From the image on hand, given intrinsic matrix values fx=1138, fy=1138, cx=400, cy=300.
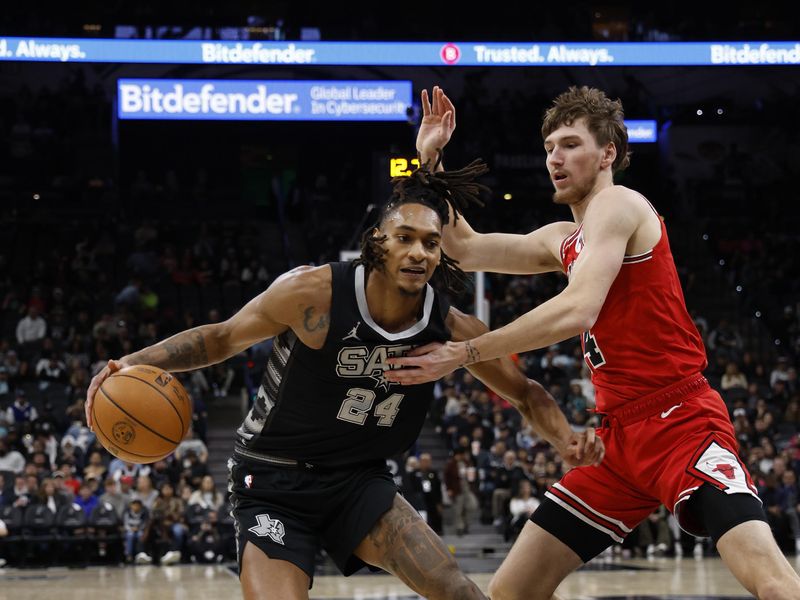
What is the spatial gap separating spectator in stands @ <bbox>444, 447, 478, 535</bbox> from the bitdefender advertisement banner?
659 centimetres

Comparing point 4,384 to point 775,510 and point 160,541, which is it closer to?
point 160,541

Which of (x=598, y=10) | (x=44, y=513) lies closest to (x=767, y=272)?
(x=598, y=10)

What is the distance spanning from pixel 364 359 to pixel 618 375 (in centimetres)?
102

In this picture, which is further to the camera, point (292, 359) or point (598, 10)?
point (598, 10)

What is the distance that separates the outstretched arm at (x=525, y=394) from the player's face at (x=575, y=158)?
2.18 ft

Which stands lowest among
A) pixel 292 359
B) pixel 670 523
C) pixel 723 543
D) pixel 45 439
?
pixel 670 523

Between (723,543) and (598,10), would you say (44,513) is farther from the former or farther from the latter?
(598,10)

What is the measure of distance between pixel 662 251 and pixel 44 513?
1099cm

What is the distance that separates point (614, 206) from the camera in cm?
438

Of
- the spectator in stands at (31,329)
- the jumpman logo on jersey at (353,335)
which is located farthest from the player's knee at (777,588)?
the spectator in stands at (31,329)

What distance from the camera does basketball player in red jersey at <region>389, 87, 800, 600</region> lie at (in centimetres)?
Result: 414

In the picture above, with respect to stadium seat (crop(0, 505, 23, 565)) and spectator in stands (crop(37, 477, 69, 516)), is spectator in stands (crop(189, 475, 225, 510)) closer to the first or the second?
spectator in stands (crop(37, 477, 69, 516))

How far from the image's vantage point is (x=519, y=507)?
48.1 ft

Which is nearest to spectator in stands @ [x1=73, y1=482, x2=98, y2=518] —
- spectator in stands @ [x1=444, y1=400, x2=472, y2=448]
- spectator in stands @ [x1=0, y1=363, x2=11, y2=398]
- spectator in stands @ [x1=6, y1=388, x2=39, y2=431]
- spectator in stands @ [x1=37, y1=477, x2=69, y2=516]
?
Result: spectator in stands @ [x1=37, y1=477, x2=69, y2=516]
